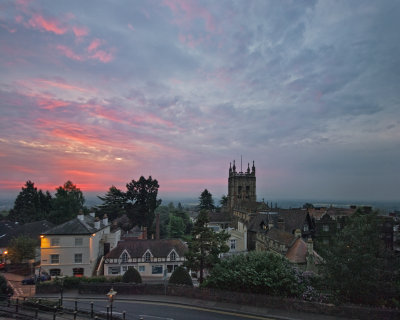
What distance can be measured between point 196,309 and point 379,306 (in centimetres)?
1497

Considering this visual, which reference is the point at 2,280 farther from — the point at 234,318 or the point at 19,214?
the point at 19,214

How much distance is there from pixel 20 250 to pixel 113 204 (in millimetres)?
34667

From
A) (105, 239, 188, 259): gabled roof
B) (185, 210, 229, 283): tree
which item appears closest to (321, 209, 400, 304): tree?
(185, 210, 229, 283): tree

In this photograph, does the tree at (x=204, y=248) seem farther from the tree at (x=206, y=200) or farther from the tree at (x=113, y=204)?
the tree at (x=206, y=200)

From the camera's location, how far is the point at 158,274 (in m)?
38.2

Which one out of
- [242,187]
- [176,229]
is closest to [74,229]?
[176,229]

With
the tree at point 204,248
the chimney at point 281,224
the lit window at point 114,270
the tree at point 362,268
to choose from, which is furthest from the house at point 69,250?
the tree at point 362,268

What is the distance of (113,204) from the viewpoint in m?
74.9

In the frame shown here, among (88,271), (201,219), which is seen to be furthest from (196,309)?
(88,271)

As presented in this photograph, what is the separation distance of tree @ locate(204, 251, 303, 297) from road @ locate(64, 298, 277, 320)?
8.88 ft

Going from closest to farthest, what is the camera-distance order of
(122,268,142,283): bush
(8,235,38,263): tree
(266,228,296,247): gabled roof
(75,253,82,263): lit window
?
(122,268,142,283): bush
(266,228,296,247): gabled roof
(75,253,82,263): lit window
(8,235,38,263): tree

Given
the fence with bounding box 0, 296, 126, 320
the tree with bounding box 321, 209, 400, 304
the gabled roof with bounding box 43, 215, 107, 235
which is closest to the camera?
the fence with bounding box 0, 296, 126, 320

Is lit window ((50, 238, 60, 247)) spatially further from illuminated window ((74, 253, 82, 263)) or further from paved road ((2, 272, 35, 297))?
paved road ((2, 272, 35, 297))

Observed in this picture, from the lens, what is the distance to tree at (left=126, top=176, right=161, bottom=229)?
7306 cm
